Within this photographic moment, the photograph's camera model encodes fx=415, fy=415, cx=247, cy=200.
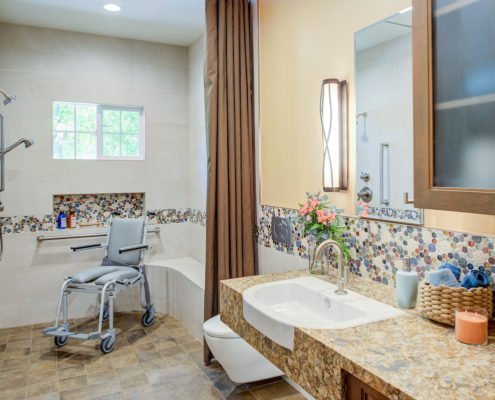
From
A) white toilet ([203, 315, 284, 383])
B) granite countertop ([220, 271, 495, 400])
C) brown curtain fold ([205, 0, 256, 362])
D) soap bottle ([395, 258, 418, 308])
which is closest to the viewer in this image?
granite countertop ([220, 271, 495, 400])

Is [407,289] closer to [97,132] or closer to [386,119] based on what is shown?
[386,119]

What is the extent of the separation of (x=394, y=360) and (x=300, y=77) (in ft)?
5.71

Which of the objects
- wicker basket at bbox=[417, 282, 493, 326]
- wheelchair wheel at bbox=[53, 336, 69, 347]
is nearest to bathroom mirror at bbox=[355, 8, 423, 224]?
wicker basket at bbox=[417, 282, 493, 326]

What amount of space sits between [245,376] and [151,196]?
7.09 feet

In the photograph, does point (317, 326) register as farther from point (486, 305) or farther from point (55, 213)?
point (55, 213)

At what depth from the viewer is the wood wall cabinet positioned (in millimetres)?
1124

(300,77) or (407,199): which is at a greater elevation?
(300,77)

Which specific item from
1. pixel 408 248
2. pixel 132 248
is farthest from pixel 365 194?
pixel 132 248

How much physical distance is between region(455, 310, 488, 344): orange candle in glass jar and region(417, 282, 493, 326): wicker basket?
0.06 metres

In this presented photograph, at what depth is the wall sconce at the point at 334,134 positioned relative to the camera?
208 cm

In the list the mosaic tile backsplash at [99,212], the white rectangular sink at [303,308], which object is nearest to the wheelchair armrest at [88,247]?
the mosaic tile backsplash at [99,212]

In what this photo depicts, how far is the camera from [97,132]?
155 inches

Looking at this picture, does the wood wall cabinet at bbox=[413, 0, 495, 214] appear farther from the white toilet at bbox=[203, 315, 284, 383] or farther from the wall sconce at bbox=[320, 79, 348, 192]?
the white toilet at bbox=[203, 315, 284, 383]

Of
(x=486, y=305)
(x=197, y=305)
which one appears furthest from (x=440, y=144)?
(x=197, y=305)
